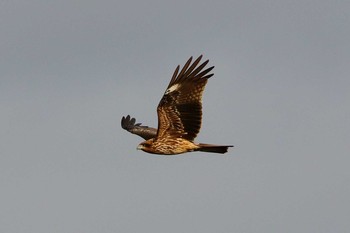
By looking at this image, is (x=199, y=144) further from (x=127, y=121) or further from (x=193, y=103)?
(x=127, y=121)

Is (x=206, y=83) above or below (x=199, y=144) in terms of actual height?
above

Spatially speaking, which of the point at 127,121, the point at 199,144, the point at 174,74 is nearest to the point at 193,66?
the point at 174,74

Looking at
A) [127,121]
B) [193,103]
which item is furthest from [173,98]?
[127,121]

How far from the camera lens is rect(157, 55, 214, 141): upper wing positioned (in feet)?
94.3

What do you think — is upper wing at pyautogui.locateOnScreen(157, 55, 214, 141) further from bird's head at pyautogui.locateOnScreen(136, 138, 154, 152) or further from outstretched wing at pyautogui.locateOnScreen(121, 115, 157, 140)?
outstretched wing at pyautogui.locateOnScreen(121, 115, 157, 140)

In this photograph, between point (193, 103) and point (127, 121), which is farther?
point (127, 121)

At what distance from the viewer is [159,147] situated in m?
29.3

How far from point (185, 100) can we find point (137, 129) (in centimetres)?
695

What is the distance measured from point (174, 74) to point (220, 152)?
2836 millimetres

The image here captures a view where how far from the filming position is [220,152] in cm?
2836

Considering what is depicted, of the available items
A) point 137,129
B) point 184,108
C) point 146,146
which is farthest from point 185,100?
point 137,129

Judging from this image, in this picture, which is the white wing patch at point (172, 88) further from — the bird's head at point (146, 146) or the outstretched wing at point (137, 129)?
the outstretched wing at point (137, 129)

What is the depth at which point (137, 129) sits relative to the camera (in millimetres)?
35406

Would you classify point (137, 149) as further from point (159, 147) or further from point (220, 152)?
point (220, 152)
